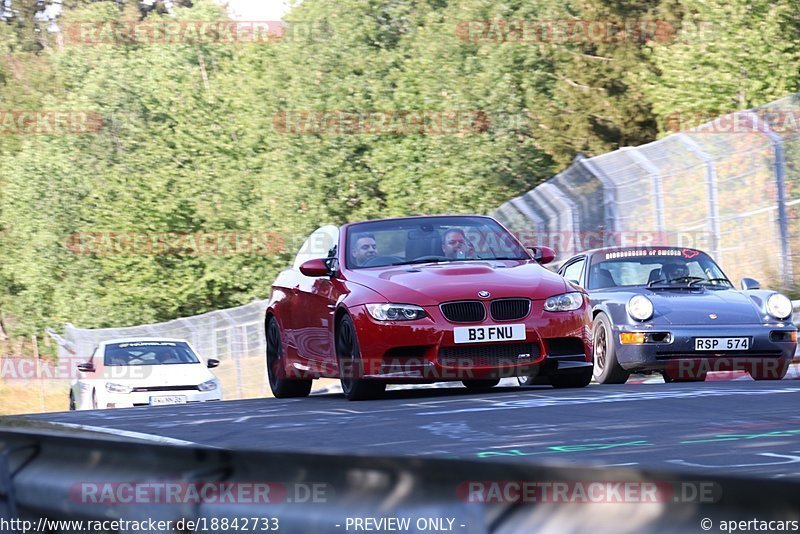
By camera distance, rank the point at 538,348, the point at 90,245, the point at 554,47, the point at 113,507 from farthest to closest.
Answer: the point at 90,245 < the point at 554,47 < the point at 538,348 < the point at 113,507

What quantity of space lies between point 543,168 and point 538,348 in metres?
38.2

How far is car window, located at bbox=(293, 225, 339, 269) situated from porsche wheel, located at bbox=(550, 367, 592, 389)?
226 cm

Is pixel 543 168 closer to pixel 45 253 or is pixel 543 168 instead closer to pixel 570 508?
pixel 45 253

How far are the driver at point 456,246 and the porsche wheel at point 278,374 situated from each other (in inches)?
86.3

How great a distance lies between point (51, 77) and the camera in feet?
272

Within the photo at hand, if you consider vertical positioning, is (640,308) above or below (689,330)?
above

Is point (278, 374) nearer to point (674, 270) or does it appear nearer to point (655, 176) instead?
point (674, 270)

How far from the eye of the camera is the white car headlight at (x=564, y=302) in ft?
35.5

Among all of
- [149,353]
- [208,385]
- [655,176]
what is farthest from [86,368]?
[655,176]

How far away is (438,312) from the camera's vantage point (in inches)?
417

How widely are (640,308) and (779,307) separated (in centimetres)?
135

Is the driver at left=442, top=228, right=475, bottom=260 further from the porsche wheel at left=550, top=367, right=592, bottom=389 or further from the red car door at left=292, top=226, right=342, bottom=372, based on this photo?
the porsche wheel at left=550, top=367, right=592, bottom=389

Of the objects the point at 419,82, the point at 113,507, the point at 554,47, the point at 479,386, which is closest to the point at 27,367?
the point at 419,82

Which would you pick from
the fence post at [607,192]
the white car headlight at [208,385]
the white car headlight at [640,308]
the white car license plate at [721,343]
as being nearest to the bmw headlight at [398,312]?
the white car headlight at [640,308]
